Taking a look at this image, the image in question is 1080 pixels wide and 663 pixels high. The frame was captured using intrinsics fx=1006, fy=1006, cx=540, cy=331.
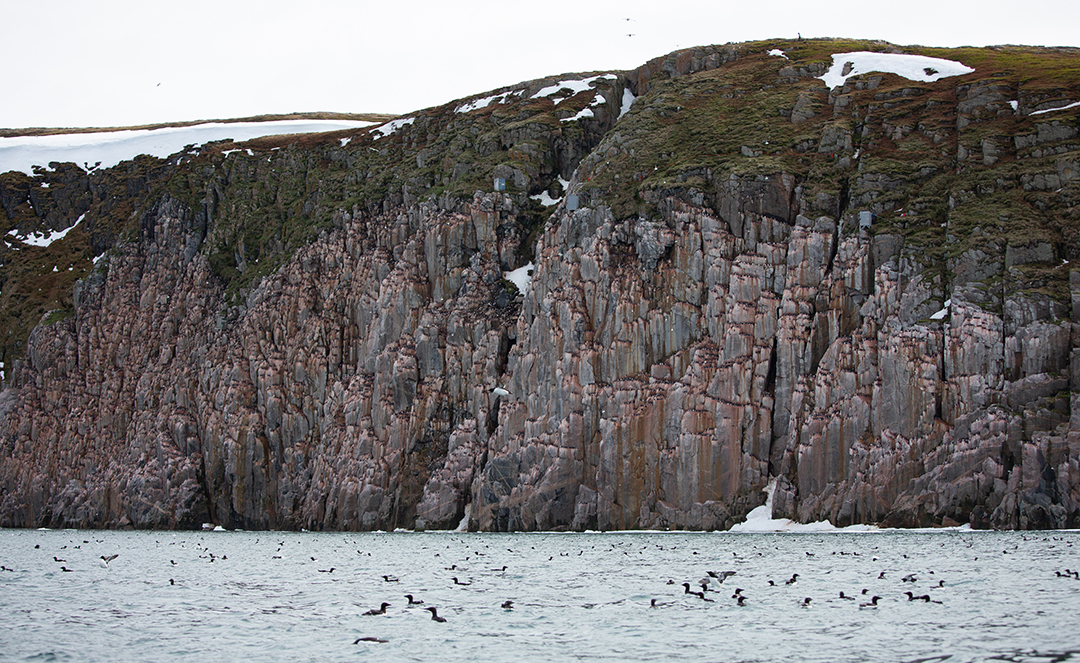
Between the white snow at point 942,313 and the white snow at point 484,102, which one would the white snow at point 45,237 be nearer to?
the white snow at point 484,102

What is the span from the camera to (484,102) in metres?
133

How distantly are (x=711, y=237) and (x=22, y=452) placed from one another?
85.7 metres

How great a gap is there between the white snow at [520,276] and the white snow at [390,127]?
36126mm

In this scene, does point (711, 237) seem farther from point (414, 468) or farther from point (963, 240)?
point (414, 468)

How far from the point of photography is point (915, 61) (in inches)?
4195

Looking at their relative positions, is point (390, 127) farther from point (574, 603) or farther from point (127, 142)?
point (574, 603)

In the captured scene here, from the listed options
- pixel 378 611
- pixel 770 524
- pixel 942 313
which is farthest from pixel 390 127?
pixel 378 611

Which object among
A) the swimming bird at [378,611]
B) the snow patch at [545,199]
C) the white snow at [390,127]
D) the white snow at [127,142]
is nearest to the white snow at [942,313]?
the snow patch at [545,199]

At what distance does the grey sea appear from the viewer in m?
28.5

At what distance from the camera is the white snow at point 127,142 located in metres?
150

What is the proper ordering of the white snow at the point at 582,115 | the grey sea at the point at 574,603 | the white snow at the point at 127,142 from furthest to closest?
the white snow at the point at 127,142 → the white snow at the point at 582,115 → the grey sea at the point at 574,603

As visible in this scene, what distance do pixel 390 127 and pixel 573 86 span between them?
25039mm

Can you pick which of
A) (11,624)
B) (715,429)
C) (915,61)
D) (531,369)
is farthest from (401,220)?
(11,624)

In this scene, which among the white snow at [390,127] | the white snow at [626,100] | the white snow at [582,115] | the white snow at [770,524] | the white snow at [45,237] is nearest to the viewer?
the white snow at [770,524]
